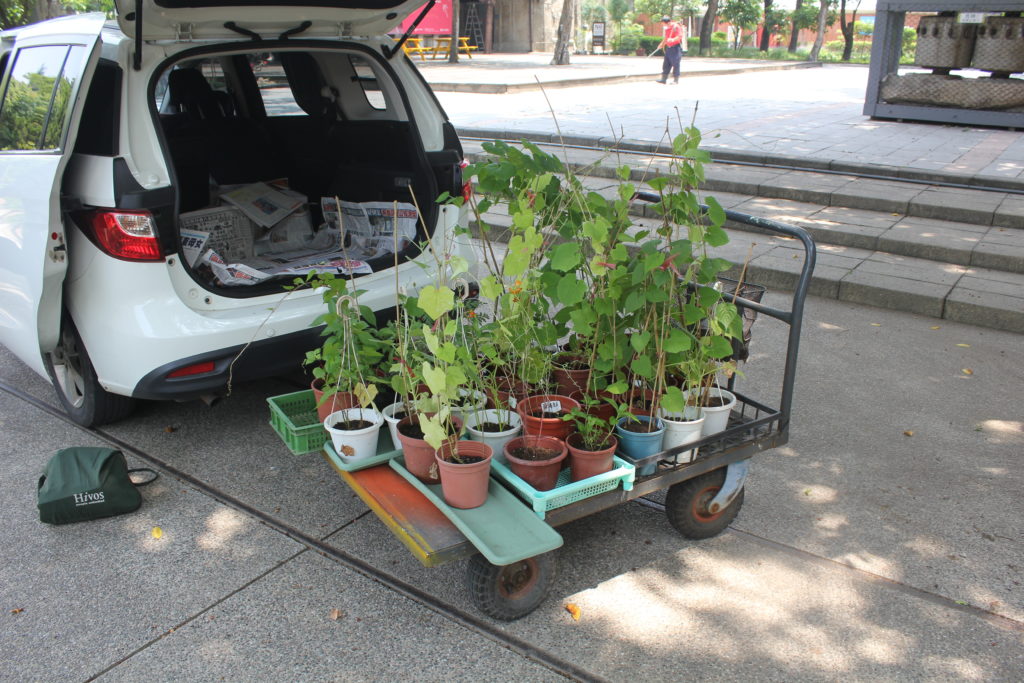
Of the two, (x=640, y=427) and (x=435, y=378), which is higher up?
(x=435, y=378)

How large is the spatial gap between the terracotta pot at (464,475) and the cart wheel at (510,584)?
180 mm

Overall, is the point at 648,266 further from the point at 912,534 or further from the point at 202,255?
the point at 202,255

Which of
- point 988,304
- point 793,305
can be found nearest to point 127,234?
point 793,305

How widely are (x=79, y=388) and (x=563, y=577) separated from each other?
97.2 inches

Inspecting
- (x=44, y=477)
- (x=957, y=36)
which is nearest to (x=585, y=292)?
(x=44, y=477)

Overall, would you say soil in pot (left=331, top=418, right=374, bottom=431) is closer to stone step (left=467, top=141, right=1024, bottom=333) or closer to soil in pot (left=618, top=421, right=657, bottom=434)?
soil in pot (left=618, top=421, right=657, bottom=434)

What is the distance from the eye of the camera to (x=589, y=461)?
266 centimetres

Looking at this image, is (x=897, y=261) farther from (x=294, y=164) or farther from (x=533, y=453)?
(x=533, y=453)

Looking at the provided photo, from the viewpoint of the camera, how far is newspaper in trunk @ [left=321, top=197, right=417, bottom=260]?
4.18 metres

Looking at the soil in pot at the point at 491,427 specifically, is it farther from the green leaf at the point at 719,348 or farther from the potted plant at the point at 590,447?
the green leaf at the point at 719,348

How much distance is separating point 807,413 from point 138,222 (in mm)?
3183

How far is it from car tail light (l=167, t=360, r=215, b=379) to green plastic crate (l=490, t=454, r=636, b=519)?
1.30 meters

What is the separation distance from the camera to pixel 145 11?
Answer: 122 inches

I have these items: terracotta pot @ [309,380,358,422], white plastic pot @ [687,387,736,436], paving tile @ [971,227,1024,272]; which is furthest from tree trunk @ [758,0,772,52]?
terracotta pot @ [309,380,358,422]
